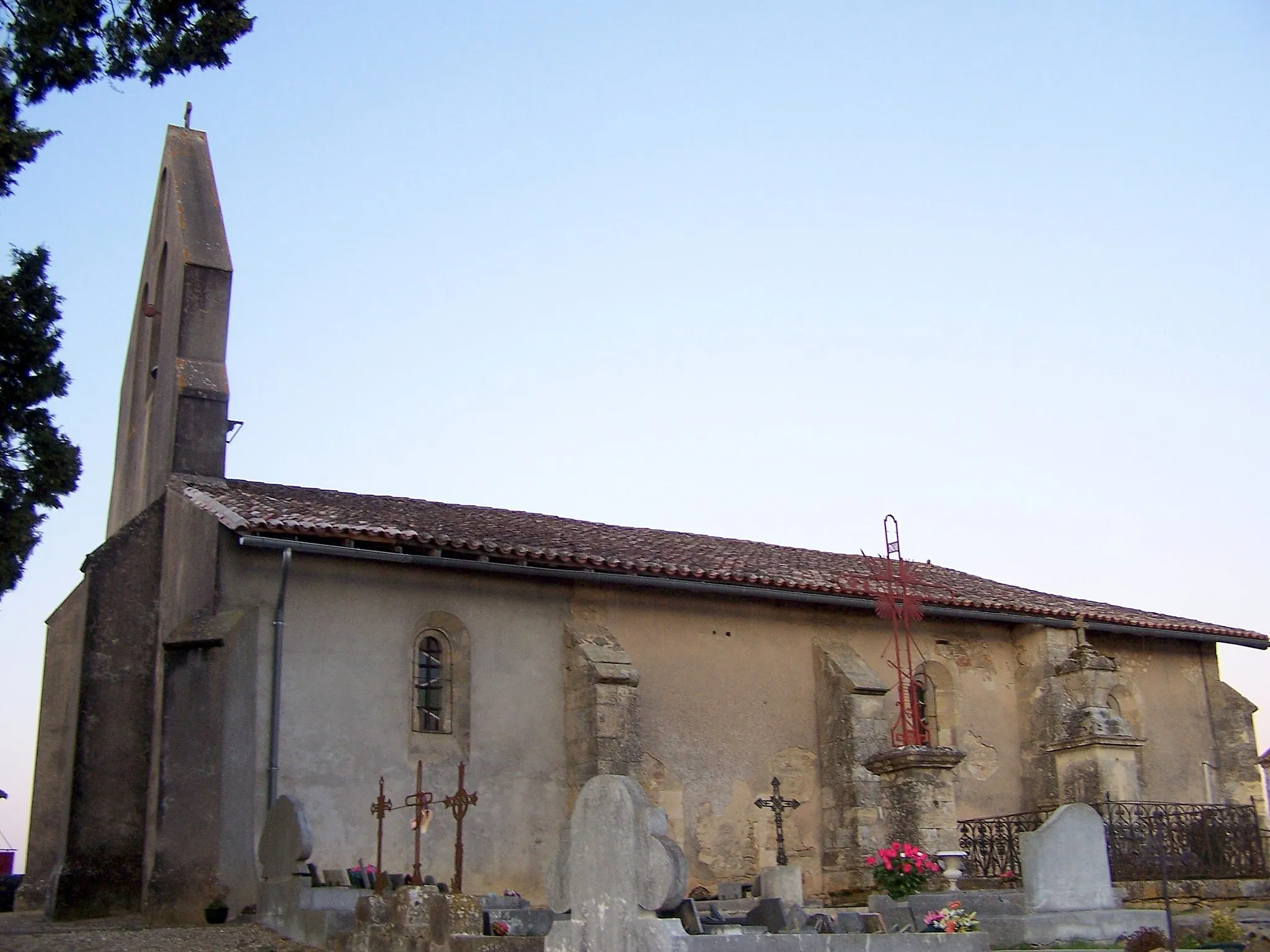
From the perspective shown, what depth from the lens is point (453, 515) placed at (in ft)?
62.6

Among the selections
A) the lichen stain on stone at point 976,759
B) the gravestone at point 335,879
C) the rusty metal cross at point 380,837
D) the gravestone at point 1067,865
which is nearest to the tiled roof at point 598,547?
the lichen stain on stone at point 976,759

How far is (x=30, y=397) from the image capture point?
1298cm

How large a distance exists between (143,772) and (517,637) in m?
4.69

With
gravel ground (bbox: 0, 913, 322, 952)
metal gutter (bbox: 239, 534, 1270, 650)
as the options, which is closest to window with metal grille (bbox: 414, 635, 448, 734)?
metal gutter (bbox: 239, 534, 1270, 650)

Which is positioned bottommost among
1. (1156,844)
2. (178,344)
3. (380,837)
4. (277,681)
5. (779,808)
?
(1156,844)

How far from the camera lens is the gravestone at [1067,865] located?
12.5 meters

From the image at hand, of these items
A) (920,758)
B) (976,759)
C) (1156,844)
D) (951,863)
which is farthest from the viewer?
(976,759)

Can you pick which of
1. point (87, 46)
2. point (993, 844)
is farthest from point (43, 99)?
point (993, 844)

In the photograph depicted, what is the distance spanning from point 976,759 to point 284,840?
11.0 m

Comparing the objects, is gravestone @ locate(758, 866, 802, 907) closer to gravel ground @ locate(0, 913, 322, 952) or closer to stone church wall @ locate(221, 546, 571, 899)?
stone church wall @ locate(221, 546, 571, 899)

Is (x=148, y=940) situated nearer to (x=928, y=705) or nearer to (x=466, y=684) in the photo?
(x=466, y=684)

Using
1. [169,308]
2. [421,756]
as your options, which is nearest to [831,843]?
[421,756]

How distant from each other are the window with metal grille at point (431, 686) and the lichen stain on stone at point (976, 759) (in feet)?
25.9

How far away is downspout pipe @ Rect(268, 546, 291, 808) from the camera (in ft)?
48.0
